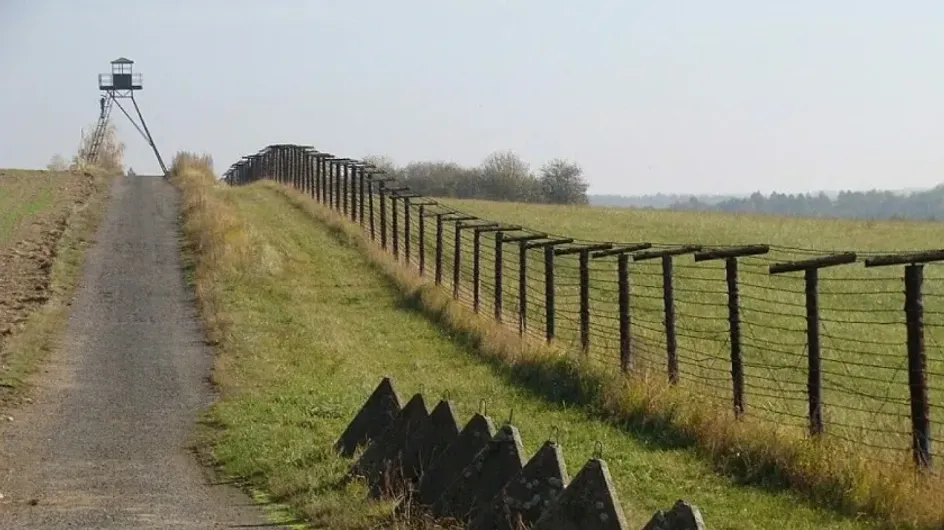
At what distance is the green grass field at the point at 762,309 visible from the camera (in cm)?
1449

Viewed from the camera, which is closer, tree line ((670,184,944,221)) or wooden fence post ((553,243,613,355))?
wooden fence post ((553,243,613,355))

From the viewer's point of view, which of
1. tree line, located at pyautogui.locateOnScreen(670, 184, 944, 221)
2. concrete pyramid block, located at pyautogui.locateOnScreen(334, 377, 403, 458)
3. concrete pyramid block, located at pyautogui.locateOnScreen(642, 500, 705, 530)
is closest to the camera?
concrete pyramid block, located at pyautogui.locateOnScreen(642, 500, 705, 530)

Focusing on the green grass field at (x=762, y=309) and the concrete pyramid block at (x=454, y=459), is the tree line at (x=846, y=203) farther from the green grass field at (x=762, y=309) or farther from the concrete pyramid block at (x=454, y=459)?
the concrete pyramid block at (x=454, y=459)

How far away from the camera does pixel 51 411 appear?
15.2 metres

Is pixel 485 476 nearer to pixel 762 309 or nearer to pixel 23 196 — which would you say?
pixel 762 309

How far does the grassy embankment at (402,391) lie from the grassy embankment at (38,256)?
2.56m

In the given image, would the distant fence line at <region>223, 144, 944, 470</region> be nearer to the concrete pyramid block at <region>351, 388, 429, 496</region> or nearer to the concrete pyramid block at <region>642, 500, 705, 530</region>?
the concrete pyramid block at <region>351, 388, 429, 496</region>

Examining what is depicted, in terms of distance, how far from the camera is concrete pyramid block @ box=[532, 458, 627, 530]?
283 inches

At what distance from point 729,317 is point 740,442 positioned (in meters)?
2.53

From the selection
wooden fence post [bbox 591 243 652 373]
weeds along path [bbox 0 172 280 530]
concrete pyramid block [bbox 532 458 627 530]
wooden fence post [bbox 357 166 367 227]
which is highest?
wooden fence post [bbox 357 166 367 227]

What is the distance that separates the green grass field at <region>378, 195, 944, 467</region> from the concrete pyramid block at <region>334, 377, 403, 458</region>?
3723 mm

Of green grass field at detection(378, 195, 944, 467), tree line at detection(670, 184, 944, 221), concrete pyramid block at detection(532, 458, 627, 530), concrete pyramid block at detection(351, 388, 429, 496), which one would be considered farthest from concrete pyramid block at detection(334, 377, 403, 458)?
tree line at detection(670, 184, 944, 221)

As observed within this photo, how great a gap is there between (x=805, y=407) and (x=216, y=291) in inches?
458

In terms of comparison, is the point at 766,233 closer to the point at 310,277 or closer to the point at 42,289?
the point at 310,277
